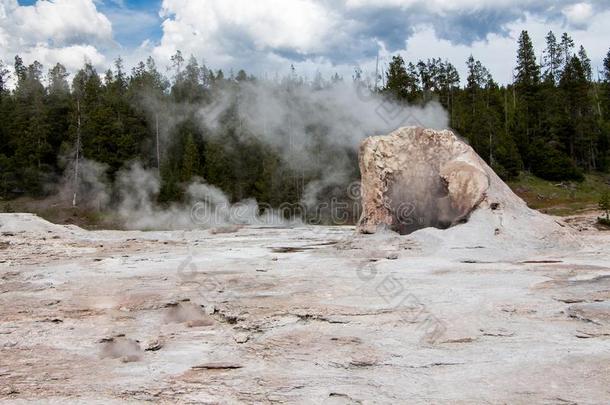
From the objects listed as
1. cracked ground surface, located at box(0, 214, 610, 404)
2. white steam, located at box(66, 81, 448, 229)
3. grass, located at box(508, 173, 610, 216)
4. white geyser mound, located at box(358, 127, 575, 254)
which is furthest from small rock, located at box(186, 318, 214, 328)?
grass, located at box(508, 173, 610, 216)

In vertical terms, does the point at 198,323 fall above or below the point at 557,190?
below

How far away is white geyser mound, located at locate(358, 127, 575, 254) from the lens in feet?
41.4

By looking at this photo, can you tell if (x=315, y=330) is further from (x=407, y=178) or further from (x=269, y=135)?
(x=269, y=135)

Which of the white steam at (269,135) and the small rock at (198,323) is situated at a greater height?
the white steam at (269,135)

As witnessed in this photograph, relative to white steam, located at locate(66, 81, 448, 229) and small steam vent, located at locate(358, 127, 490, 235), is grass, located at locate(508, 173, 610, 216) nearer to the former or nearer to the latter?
white steam, located at locate(66, 81, 448, 229)

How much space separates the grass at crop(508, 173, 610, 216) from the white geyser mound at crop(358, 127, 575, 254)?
43.0 feet

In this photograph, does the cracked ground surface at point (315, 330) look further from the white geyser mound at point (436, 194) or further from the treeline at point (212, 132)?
the treeline at point (212, 132)

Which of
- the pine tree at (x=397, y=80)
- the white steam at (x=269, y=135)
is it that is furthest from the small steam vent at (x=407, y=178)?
the pine tree at (x=397, y=80)

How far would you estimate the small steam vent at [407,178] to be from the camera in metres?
15.1

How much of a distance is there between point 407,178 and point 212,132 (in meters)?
24.0

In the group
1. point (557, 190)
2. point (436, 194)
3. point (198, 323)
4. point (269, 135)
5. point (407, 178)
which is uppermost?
point (269, 135)

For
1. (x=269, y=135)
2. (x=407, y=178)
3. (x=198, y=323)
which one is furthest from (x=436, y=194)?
(x=269, y=135)

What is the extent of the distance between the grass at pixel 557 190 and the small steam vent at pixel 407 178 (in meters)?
13.1

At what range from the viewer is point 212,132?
37.1 meters
